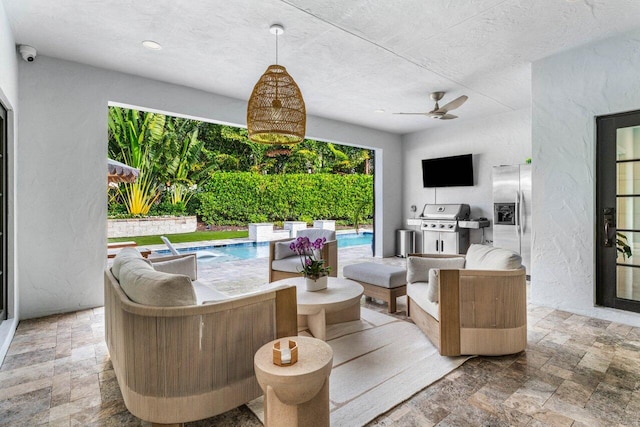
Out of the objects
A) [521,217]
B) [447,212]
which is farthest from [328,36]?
[447,212]

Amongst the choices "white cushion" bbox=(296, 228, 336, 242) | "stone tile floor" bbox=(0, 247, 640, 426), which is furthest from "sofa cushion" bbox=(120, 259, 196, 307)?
"white cushion" bbox=(296, 228, 336, 242)

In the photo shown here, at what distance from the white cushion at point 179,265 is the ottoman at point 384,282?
1843 mm

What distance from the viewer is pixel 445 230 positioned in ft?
20.7

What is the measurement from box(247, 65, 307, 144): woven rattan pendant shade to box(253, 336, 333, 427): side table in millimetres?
1958

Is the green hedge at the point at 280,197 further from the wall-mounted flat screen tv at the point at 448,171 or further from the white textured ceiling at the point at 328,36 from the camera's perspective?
the white textured ceiling at the point at 328,36

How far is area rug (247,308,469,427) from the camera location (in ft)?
6.32

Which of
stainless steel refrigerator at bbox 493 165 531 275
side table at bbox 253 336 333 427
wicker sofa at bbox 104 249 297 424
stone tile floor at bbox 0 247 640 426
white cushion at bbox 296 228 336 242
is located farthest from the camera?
stainless steel refrigerator at bbox 493 165 531 275

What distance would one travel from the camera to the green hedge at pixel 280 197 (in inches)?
471

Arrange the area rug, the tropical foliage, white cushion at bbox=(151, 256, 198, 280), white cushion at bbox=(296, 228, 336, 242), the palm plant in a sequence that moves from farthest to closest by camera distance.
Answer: the tropical foliage
the palm plant
white cushion at bbox=(296, 228, 336, 242)
white cushion at bbox=(151, 256, 198, 280)
the area rug

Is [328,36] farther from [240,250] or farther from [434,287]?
[240,250]

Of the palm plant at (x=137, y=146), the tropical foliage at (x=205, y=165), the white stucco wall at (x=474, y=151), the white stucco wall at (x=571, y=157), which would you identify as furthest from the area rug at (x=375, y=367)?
the palm plant at (x=137, y=146)

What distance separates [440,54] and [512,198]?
2893 millimetres

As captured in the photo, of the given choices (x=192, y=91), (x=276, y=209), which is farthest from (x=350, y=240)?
(x=192, y=91)

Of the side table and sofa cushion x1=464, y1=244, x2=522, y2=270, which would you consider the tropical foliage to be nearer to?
sofa cushion x1=464, y1=244, x2=522, y2=270
